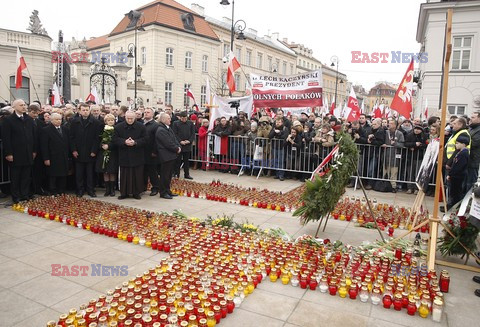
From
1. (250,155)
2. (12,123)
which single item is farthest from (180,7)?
(12,123)

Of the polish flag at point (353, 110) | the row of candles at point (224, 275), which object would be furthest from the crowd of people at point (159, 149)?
the row of candles at point (224, 275)

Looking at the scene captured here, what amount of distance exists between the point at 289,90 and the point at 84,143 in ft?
19.5

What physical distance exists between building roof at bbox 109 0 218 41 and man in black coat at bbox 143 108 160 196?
122ft

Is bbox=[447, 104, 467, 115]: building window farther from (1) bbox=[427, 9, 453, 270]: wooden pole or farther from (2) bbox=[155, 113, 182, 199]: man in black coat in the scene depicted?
(1) bbox=[427, 9, 453, 270]: wooden pole

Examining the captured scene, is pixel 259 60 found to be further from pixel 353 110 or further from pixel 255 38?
pixel 353 110

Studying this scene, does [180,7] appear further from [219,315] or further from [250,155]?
[219,315]

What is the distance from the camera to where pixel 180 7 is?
48406 mm

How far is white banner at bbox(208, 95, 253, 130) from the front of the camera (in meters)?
12.6

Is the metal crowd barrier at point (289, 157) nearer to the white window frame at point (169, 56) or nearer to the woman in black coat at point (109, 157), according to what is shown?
the woman in black coat at point (109, 157)

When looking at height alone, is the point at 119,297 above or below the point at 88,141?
below

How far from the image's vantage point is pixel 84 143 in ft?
28.6

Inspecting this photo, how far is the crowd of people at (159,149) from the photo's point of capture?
800 cm

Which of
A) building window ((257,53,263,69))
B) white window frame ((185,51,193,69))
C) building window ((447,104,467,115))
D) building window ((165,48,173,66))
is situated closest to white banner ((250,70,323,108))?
building window ((447,104,467,115))

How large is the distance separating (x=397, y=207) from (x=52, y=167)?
7813mm
